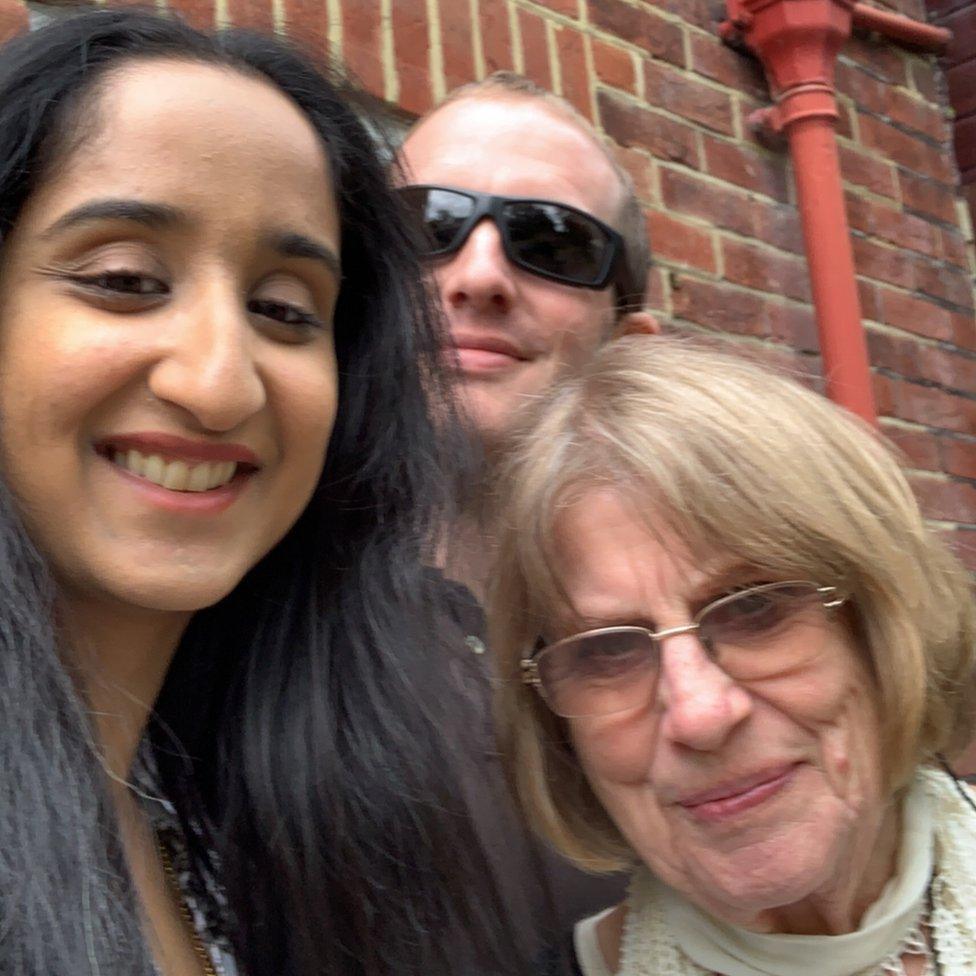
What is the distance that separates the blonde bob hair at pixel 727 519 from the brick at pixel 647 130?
1023 mm

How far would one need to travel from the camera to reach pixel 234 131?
99 centimetres

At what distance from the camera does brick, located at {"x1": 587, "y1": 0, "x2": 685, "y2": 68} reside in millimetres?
2273

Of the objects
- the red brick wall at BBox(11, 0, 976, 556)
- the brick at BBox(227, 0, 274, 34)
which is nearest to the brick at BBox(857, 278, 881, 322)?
the red brick wall at BBox(11, 0, 976, 556)

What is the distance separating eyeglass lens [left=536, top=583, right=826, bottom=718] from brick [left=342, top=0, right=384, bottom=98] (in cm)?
108

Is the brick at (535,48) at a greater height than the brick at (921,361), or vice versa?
the brick at (535,48)

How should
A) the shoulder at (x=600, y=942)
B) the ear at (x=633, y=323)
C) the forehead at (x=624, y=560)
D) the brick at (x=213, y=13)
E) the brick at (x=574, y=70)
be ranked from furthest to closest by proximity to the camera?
1. the brick at (x=574, y=70)
2. the ear at (x=633, y=323)
3. the brick at (x=213, y=13)
4. the shoulder at (x=600, y=942)
5. the forehead at (x=624, y=560)

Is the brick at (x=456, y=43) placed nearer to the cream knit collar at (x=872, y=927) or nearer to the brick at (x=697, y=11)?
the brick at (x=697, y=11)

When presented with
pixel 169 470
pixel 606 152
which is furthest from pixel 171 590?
pixel 606 152

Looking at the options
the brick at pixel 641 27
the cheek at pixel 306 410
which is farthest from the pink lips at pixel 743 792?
the brick at pixel 641 27

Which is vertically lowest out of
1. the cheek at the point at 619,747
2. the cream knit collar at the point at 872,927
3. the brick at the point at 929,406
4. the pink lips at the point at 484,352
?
the cream knit collar at the point at 872,927

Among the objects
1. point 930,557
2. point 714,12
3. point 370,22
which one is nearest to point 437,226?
point 370,22

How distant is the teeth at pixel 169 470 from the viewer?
970 mm

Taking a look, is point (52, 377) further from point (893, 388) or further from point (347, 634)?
point (893, 388)

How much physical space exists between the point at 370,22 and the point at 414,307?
2.55 ft
